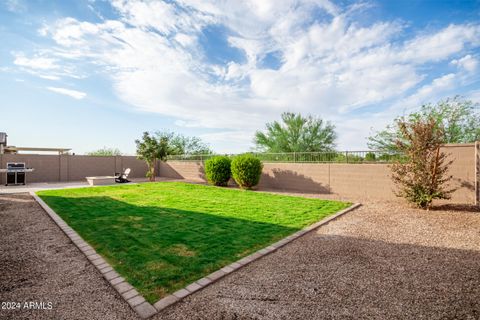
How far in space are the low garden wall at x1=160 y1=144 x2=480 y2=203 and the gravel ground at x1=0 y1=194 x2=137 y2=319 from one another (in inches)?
368

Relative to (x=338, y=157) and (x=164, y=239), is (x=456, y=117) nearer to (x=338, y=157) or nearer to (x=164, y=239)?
(x=338, y=157)

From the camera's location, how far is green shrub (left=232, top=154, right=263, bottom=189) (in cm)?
1118

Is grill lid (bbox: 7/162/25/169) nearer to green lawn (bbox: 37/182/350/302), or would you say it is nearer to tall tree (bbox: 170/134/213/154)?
green lawn (bbox: 37/182/350/302)

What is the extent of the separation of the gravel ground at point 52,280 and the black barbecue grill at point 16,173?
11813 mm

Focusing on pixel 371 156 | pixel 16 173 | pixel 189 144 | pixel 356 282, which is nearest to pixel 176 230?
pixel 356 282

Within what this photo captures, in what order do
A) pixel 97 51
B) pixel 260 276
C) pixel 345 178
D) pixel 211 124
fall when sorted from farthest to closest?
1. pixel 211 124
2. pixel 345 178
3. pixel 97 51
4. pixel 260 276

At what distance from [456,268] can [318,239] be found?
1908mm

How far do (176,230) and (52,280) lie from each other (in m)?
2.17

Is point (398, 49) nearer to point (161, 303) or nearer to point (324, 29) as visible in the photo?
point (324, 29)

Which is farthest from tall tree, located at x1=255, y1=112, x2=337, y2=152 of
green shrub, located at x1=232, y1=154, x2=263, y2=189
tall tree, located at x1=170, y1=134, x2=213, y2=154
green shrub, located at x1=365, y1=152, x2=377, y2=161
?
tall tree, located at x1=170, y1=134, x2=213, y2=154

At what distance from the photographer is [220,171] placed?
12.6m

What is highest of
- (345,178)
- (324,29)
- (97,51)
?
(324,29)

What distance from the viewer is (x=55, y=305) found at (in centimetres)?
222

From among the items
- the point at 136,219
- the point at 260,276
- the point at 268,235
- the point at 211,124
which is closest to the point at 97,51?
the point at 136,219
